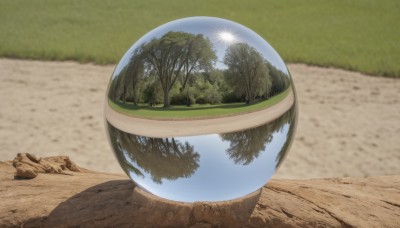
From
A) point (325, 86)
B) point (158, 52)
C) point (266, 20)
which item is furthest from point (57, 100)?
point (266, 20)

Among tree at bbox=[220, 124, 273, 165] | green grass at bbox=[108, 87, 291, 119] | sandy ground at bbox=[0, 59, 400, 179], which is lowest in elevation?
sandy ground at bbox=[0, 59, 400, 179]

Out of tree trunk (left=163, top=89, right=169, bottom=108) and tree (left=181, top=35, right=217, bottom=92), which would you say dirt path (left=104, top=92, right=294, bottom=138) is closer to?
tree trunk (left=163, top=89, right=169, bottom=108)

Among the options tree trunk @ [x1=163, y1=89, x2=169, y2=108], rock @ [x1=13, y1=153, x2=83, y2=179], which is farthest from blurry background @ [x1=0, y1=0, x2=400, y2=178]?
tree trunk @ [x1=163, y1=89, x2=169, y2=108]

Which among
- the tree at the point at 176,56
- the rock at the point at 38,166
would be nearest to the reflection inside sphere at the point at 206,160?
the tree at the point at 176,56

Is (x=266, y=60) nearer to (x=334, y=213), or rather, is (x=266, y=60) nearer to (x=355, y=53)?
(x=334, y=213)

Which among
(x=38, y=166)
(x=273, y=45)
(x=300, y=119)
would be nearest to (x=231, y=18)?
(x=273, y=45)

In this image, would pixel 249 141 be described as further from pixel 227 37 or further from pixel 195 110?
pixel 227 37

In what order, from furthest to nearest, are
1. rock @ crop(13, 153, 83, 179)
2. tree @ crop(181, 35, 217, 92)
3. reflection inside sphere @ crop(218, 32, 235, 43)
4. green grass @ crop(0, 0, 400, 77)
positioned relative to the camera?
1. green grass @ crop(0, 0, 400, 77)
2. rock @ crop(13, 153, 83, 179)
3. reflection inside sphere @ crop(218, 32, 235, 43)
4. tree @ crop(181, 35, 217, 92)
